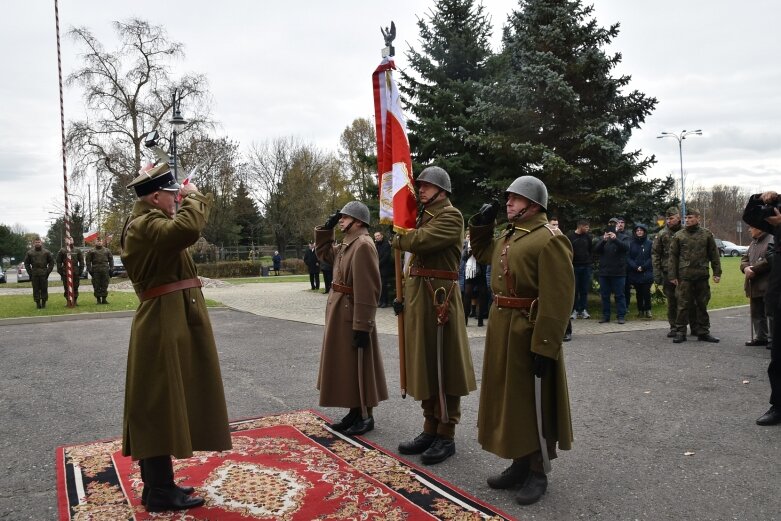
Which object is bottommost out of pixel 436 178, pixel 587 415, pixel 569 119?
pixel 587 415

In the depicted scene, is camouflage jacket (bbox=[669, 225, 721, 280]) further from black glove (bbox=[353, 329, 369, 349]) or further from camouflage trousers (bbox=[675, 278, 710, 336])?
black glove (bbox=[353, 329, 369, 349])

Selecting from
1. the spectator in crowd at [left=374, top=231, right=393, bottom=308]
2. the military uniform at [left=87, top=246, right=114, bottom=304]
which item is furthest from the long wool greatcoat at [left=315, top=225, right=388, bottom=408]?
the military uniform at [left=87, top=246, right=114, bottom=304]

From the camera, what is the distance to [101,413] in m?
6.39

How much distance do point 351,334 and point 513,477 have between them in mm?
2020

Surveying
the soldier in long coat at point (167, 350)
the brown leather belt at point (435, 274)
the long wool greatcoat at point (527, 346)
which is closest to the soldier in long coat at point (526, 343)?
the long wool greatcoat at point (527, 346)

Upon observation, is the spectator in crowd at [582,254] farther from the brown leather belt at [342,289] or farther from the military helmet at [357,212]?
the brown leather belt at [342,289]

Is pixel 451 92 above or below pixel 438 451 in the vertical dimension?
above

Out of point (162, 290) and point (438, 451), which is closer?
point (162, 290)

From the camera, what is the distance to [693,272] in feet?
32.2

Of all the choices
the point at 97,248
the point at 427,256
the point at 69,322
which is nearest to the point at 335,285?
the point at 427,256

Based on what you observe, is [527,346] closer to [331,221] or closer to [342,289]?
[342,289]

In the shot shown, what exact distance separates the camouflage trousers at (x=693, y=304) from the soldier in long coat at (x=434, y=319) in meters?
6.51

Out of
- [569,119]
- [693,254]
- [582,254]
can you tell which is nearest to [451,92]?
[569,119]

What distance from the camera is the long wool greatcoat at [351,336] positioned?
5.41 metres
